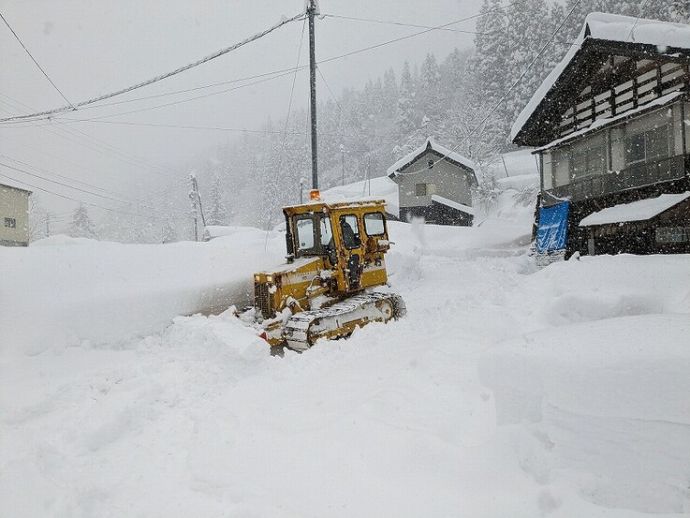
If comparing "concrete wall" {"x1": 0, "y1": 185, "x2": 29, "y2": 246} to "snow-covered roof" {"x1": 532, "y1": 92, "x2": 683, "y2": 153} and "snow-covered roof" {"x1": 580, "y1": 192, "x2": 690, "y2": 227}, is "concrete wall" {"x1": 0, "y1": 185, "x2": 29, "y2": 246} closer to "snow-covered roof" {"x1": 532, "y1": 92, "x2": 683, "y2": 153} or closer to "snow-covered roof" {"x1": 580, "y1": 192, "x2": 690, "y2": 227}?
"snow-covered roof" {"x1": 532, "y1": 92, "x2": 683, "y2": 153}

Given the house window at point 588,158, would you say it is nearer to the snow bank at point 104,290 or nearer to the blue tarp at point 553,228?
the blue tarp at point 553,228

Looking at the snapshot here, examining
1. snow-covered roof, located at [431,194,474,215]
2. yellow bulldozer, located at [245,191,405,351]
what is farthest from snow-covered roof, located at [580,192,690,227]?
snow-covered roof, located at [431,194,474,215]

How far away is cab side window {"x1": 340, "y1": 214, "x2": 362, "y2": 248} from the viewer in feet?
27.5

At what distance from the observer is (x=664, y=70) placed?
16.1m

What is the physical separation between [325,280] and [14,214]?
32.4m

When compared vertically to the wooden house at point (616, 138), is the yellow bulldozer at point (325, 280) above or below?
below

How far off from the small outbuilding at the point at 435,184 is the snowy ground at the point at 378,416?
27204 millimetres

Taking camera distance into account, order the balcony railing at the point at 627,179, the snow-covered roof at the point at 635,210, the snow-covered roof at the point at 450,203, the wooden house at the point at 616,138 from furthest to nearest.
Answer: the snow-covered roof at the point at 450,203
the wooden house at the point at 616,138
the balcony railing at the point at 627,179
the snow-covered roof at the point at 635,210

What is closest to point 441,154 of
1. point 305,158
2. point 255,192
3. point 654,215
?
point 654,215

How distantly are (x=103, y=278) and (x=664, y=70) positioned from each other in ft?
70.3

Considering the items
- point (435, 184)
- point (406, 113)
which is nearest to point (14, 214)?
point (435, 184)

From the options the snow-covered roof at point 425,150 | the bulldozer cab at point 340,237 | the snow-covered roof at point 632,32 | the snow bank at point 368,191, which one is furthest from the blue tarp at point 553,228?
the snow bank at point 368,191

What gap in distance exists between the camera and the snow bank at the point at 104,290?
789cm

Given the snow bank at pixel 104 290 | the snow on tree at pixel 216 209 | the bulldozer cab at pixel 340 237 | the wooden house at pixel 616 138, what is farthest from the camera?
the snow on tree at pixel 216 209
